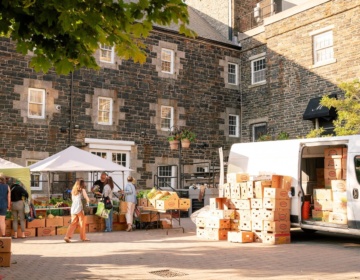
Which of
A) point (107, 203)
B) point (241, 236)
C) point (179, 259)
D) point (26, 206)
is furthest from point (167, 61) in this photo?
point (179, 259)

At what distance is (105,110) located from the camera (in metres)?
22.2

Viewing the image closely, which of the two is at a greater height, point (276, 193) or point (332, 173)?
point (332, 173)

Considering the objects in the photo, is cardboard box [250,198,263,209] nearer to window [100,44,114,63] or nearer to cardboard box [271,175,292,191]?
cardboard box [271,175,292,191]

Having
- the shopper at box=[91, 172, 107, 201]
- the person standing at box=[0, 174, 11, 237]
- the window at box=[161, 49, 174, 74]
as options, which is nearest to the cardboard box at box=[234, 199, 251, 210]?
the shopper at box=[91, 172, 107, 201]

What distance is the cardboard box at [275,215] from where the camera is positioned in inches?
486

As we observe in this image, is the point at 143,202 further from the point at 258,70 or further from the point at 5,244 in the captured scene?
the point at 258,70

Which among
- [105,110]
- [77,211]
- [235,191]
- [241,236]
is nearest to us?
[241,236]

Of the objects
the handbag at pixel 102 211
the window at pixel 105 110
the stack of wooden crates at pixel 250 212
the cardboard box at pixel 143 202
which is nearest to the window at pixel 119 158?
the window at pixel 105 110

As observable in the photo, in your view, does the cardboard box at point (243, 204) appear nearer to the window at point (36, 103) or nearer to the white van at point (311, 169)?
the white van at point (311, 169)

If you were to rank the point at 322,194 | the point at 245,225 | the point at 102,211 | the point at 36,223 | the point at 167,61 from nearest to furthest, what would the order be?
the point at 322,194
the point at 245,225
the point at 36,223
the point at 102,211
the point at 167,61

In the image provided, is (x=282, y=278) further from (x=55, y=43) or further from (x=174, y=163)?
(x=174, y=163)

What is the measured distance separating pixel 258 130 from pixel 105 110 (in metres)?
8.42

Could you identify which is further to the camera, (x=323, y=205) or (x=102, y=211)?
(x=102, y=211)

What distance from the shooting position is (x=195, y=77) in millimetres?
25125
